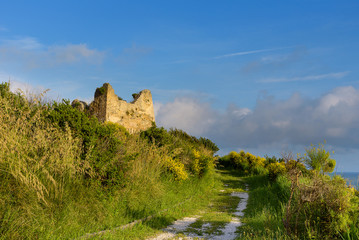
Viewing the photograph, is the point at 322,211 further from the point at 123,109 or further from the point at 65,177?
the point at 123,109

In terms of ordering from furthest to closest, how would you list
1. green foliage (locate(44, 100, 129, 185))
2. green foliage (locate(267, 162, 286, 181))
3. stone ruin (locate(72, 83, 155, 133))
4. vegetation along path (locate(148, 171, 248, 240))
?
stone ruin (locate(72, 83, 155, 133)) < green foliage (locate(267, 162, 286, 181)) < green foliage (locate(44, 100, 129, 185)) < vegetation along path (locate(148, 171, 248, 240))

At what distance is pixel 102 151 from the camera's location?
834cm

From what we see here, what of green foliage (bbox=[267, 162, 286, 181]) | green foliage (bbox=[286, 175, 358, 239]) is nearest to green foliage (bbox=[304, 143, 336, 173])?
green foliage (bbox=[267, 162, 286, 181])

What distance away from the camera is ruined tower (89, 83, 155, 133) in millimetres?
25141

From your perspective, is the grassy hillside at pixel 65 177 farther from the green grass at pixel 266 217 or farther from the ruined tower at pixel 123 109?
the ruined tower at pixel 123 109

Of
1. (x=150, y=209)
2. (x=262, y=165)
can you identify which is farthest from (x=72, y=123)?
(x=262, y=165)

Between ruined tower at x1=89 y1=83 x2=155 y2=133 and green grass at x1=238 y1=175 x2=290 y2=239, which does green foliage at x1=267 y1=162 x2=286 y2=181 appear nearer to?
green grass at x1=238 y1=175 x2=290 y2=239

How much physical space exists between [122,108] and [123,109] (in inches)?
6.1

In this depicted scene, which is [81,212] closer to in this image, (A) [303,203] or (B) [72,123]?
(B) [72,123]

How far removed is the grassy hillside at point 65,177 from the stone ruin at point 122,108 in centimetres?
1409

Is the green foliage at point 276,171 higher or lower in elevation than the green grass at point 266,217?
higher

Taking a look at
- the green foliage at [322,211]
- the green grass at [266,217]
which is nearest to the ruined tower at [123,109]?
the green grass at [266,217]

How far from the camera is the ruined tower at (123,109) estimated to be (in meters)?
25.1

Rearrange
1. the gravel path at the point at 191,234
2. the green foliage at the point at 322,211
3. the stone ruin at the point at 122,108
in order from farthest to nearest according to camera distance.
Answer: the stone ruin at the point at 122,108 < the gravel path at the point at 191,234 < the green foliage at the point at 322,211
